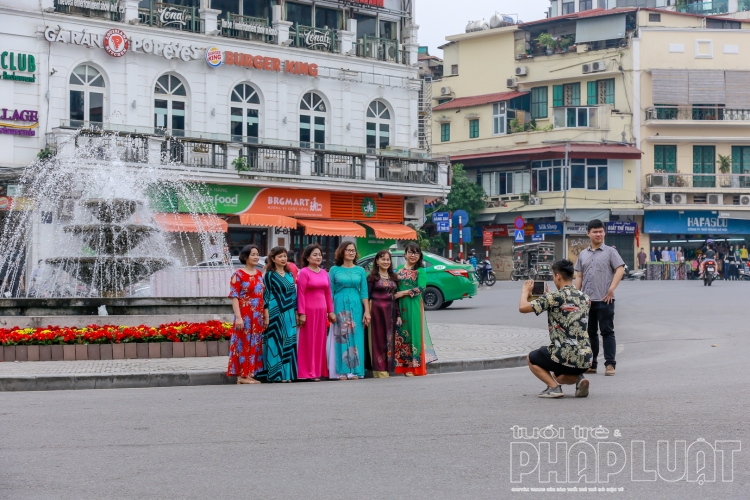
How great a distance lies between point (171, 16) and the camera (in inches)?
1448

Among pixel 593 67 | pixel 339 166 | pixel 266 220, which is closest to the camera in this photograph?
pixel 266 220

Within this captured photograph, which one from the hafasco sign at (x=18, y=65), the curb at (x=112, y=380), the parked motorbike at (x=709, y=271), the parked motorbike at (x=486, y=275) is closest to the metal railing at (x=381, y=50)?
the parked motorbike at (x=486, y=275)

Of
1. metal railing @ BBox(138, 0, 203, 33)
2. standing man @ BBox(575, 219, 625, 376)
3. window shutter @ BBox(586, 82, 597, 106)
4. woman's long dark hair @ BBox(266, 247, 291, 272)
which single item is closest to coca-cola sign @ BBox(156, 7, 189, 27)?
metal railing @ BBox(138, 0, 203, 33)

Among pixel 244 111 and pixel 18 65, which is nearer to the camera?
pixel 18 65

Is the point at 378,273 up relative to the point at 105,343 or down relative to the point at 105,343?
up

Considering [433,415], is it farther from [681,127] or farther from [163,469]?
[681,127]

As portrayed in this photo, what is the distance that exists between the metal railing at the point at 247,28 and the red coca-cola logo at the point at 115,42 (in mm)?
4115

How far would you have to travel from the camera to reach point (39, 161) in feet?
109

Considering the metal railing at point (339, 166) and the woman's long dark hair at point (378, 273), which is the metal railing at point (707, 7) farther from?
the woman's long dark hair at point (378, 273)

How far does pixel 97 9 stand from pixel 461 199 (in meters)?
28.8

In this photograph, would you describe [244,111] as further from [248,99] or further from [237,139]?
[237,139]

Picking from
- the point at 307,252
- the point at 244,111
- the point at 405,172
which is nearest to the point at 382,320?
the point at 307,252

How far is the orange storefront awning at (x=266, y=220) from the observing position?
3738cm

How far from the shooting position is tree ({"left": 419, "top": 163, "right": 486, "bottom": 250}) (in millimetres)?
59438
